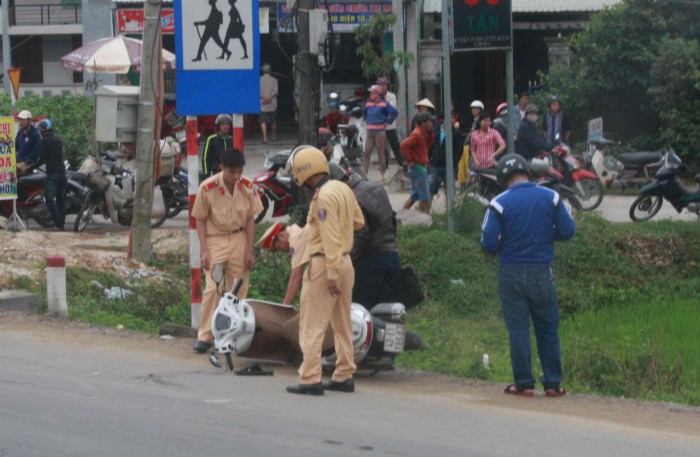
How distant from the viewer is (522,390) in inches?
356

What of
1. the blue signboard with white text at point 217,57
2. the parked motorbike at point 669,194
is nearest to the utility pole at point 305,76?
the blue signboard with white text at point 217,57

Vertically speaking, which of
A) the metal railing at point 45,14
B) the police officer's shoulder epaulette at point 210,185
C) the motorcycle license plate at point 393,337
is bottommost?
the motorcycle license plate at point 393,337

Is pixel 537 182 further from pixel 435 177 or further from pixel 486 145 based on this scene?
pixel 486 145

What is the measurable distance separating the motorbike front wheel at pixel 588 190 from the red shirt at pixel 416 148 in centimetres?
303

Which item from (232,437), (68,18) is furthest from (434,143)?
(68,18)

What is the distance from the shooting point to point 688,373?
10.2 metres

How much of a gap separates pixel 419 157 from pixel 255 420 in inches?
399

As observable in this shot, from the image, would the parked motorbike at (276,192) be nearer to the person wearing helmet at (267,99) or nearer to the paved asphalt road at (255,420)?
the paved asphalt road at (255,420)

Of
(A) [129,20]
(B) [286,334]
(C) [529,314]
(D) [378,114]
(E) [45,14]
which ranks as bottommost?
(B) [286,334]

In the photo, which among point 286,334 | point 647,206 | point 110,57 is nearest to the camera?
point 286,334

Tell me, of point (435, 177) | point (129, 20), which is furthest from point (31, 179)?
point (129, 20)

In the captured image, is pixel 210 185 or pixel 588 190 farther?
pixel 588 190

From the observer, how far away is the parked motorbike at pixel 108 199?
59.9 feet

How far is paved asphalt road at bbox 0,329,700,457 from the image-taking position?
7.14 m
